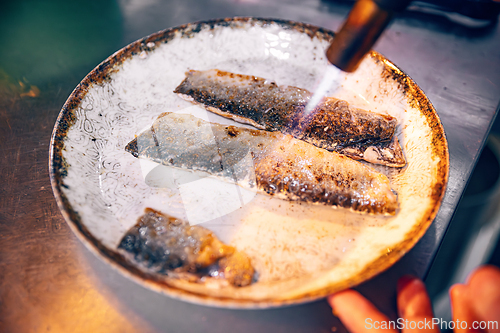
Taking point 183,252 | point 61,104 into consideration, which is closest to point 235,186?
point 183,252

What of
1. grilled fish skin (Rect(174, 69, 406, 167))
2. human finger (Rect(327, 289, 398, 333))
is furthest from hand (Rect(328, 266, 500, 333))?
grilled fish skin (Rect(174, 69, 406, 167))

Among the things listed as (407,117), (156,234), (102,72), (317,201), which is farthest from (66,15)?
(407,117)

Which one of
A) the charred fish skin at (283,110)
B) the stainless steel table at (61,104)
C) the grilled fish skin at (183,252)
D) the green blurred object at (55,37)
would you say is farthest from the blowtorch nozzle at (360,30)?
the green blurred object at (55,37)

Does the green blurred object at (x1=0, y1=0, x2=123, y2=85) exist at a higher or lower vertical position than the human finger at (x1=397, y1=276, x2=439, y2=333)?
lower

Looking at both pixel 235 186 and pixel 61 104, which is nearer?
pixel 235 186

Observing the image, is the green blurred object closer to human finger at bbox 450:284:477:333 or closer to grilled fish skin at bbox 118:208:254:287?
grilled fish skin at bbox 118:208:254:287

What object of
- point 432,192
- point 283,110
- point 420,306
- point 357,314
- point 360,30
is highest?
point 360,30

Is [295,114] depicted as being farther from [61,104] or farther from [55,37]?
[55,37]
